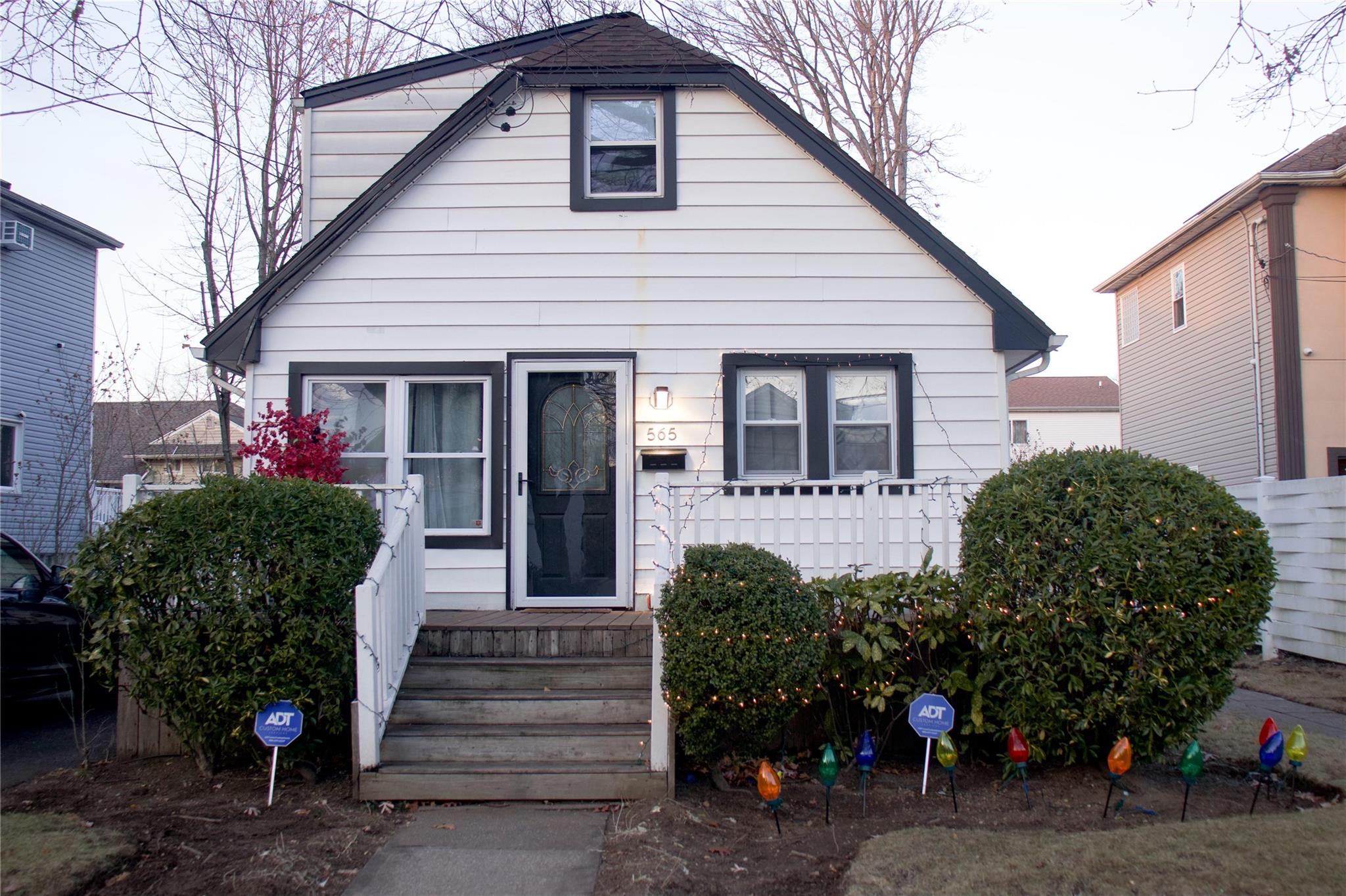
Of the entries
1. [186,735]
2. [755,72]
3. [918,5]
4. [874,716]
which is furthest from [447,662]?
[918,5]

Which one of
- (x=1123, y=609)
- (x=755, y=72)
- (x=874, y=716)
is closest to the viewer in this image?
(x=1123, y=609)

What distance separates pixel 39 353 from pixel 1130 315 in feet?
74.2

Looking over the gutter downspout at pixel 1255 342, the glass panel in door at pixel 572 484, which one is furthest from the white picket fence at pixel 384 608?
the gutter downspout at pixel 1255 342

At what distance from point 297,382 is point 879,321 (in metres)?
4.74

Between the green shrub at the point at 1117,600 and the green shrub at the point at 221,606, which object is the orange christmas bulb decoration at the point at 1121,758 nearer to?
the green shrub at the point at 1117,600

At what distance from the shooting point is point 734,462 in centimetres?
783

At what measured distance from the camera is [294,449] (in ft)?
23.1

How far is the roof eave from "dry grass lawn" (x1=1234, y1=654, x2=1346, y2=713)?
30.6 ft

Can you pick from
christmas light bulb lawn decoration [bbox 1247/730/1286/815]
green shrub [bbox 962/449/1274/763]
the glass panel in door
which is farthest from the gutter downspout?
the glass panel in door

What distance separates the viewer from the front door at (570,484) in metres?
7.74

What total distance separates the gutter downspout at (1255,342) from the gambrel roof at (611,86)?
10.6m

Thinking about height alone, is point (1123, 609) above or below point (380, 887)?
above

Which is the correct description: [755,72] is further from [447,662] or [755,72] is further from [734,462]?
[447,662]

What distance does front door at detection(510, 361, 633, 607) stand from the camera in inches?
305
